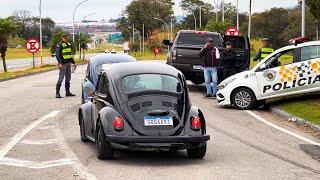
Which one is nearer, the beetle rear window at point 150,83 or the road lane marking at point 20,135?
the beetle rear window at point 150,83

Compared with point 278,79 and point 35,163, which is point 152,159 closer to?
point 35,163

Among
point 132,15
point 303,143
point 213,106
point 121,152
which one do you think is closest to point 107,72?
point 121,152

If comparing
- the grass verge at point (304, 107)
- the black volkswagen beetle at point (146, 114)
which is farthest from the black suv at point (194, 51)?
the black volkswagen beetle at point (146, 114)

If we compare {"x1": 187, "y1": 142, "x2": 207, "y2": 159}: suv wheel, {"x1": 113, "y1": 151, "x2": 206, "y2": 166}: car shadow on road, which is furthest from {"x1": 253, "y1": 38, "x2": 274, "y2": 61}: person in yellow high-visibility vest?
{"x1": 187, "y1": 142, "x2": 207, "y2": 159}: suv wheel

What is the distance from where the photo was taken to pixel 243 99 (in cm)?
1780

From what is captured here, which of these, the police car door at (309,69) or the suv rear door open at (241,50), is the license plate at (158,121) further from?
the suv rear door open at (241,50)

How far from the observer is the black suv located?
76.9 ft

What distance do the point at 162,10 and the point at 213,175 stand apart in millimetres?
Answer: 126680

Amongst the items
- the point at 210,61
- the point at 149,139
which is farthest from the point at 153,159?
the point at 210,61

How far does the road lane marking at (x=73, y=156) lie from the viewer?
→ 8664 mm

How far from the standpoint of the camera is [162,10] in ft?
440

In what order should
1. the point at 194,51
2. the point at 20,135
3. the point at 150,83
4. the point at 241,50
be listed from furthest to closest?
the point at 241,50, the point at 194,51, the point at 20,135, the point at 150,83

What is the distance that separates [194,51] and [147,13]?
10645 centimetres

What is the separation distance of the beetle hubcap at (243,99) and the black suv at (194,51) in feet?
16.0
